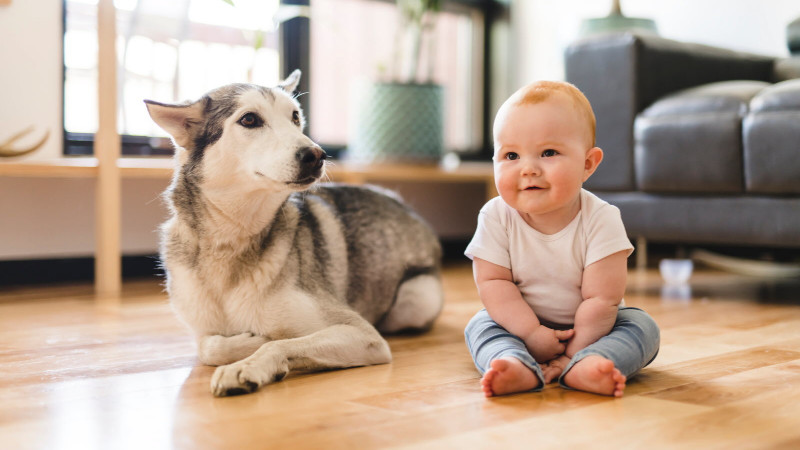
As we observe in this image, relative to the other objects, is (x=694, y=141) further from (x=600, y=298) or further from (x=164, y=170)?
(x=164, y=170)

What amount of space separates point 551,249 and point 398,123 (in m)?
2.39

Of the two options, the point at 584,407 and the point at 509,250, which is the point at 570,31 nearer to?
the point at 509,250

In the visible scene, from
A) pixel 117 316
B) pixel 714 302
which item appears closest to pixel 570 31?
pixel 714 302

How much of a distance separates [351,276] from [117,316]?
0.88m

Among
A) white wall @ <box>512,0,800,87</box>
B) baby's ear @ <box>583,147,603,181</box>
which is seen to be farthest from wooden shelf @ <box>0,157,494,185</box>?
baby's ear @ <box>583,147,603,181</box>

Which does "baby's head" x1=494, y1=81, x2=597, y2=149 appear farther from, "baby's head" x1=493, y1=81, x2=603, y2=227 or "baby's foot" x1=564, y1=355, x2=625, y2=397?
"baby's foot" x1=564, y1=355, x2=625, y2=397

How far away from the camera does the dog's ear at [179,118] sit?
5.45 ft

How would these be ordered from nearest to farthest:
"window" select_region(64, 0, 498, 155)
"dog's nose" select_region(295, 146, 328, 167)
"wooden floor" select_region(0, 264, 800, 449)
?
"wooden floor" select_region(0, 264, 800, 449) → "dog's nose" select_region(295, 146, 328, 167) → "window" select_region(64, 0, 498, 155)

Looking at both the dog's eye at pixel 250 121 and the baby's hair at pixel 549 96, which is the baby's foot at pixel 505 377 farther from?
the dog's eye at pixel 250 121

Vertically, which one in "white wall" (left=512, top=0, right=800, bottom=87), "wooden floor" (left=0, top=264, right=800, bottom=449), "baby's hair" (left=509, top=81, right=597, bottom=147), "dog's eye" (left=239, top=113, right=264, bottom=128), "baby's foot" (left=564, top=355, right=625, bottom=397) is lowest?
"wooden floor" (left=0, top=264, right=800, bottom=449)

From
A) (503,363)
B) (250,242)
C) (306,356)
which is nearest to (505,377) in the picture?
(503,363)

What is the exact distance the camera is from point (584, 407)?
1275mm

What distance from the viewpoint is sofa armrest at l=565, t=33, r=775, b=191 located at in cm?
281

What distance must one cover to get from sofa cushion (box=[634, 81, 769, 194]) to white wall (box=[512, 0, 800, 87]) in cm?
65
